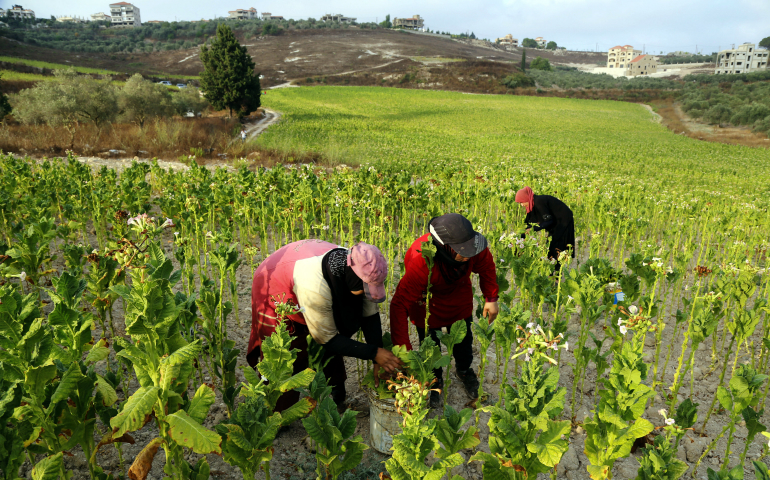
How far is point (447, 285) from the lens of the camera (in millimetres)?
3883

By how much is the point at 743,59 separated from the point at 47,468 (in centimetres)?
13398

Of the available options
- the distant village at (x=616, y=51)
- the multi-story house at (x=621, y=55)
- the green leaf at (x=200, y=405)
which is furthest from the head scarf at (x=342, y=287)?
the multi-story house at (x=621, y=55)

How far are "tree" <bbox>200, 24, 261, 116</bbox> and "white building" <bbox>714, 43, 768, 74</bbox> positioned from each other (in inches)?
4293

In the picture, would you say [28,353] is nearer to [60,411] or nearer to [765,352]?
[60,411]

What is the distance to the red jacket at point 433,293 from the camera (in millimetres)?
3602

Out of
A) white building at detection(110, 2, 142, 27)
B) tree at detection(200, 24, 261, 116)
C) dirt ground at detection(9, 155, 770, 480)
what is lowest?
dirt ground at detection(9, 155, 770, 480)

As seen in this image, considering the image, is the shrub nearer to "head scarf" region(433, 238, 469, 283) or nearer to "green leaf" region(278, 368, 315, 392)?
"head scarf" region(433, 238, 469, 283)

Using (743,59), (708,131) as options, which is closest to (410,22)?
(743,59)

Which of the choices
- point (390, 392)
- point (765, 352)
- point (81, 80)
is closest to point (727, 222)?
point (765, 352)

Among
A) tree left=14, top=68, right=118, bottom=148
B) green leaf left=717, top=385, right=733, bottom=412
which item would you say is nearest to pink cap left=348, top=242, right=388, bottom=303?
green leaf left=717, top=385, right=733, bottom=412

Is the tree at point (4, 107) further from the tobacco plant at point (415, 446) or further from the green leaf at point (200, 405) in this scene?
the tobacco plant at point (415, 446)

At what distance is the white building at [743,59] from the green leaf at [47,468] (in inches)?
5002

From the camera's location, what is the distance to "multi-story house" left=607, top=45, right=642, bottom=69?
459 ft

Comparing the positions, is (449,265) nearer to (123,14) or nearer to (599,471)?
(599,471)
